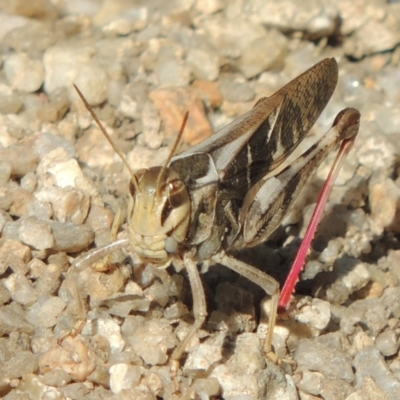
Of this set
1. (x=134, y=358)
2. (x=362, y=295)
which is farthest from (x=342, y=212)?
(x=134, y=358)

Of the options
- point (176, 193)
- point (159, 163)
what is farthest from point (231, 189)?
point (159, 163)

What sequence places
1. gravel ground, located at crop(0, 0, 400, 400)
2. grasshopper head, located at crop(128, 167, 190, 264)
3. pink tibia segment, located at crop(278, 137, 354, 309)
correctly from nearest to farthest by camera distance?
1. grasshopper head, located at crop(128, 167, 190, 264)
2. gravel ground, located at crop(0, 0, 400, 400)
3. pink tibia segment, located at crop(278, 137, 354, 309)

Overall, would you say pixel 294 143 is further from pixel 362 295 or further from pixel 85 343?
pixel 85 343

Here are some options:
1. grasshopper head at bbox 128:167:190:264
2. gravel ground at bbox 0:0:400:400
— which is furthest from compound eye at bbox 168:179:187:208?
gravel ground at bbox 0:0:400:400

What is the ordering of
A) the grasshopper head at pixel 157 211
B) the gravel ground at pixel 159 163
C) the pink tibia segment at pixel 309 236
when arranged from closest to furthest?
the grasshopper head at pixel 157 211 < the gravel ground at pixel 159 163 < the pink tibia segment at pixel 309 236

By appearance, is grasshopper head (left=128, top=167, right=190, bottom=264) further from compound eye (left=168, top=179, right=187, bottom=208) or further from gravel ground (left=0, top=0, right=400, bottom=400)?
gravel ground (left=0, top=0, right=400, bottom=400)

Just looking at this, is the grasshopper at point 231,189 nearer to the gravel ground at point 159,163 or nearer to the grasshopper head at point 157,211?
the grasshopper head at point 157,211

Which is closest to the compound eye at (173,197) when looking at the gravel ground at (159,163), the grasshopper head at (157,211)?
the grasshopper head at (157,211)
